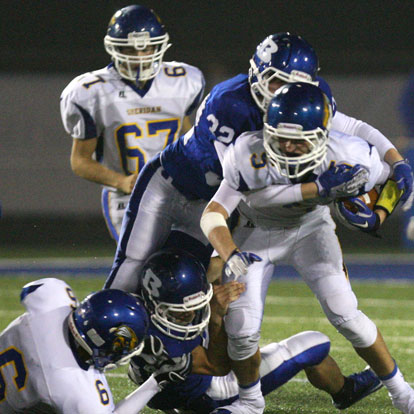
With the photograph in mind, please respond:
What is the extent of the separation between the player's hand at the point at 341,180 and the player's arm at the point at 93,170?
150 cm

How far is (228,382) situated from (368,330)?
22.4 inches

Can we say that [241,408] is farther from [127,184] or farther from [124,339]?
[127,184]

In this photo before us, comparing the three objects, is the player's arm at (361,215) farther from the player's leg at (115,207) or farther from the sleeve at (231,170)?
the player's leg at (115,207)

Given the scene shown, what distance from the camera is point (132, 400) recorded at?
9.49 ft

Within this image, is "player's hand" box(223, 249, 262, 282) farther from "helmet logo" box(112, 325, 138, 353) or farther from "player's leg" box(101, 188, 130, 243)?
"player's leg" box(101, 188, 130, 243)

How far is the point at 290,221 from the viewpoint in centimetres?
346

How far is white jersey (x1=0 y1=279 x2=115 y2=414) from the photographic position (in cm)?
268

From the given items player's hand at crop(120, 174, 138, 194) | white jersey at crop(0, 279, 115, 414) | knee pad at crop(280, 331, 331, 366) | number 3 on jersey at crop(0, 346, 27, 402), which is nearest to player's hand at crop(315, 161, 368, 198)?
knee pad at crop(280, 331, 331, 366)

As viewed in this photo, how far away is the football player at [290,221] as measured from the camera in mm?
3082

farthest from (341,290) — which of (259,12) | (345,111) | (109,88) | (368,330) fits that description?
(259,12)

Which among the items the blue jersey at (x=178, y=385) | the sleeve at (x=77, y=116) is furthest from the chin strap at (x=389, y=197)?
the sleeve at (x=77, y=116)

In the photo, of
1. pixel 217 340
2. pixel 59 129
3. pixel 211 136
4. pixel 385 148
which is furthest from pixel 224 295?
pixel 59 129

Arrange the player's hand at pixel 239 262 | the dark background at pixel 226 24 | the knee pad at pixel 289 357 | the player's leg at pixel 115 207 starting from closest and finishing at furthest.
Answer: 1. the player's hand at pixel 239 262
2. the knee pad at pixel 289 357
3. the player's leg at pixel 115 207
4. the dark background at pixel 226 24

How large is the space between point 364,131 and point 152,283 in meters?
1.04
